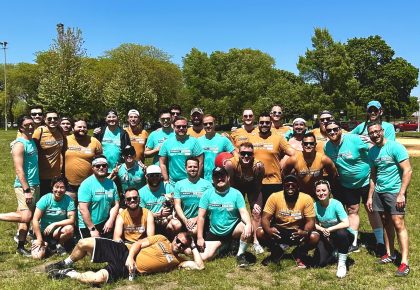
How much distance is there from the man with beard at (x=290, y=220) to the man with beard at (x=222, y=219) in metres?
0.33

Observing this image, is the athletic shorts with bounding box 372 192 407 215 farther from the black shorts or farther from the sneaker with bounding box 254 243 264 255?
the black shorts

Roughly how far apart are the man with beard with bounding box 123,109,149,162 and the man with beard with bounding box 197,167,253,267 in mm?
2428

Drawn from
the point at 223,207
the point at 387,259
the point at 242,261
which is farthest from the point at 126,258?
the point at 387,259

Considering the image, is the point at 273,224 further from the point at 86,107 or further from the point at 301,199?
the point at 86,107

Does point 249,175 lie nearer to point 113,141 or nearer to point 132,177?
point 132,177

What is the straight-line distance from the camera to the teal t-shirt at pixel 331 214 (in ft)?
21.8

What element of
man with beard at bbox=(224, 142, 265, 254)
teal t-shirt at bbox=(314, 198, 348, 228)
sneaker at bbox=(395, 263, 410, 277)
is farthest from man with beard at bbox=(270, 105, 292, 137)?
sneaker at bbox=(395, 263, 410, 277)

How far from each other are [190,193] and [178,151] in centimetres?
94

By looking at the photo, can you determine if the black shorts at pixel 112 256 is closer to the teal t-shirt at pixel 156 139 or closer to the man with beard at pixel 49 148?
the man with beard at pixel 49 148

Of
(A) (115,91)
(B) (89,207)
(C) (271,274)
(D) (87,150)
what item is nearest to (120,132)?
(D) (87,150)

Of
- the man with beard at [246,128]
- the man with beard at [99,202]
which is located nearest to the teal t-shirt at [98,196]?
the man with beard at [99,202]

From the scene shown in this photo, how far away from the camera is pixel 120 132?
8289 millimetres

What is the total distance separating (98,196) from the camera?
691cm

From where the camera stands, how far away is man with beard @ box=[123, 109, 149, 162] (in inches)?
337
